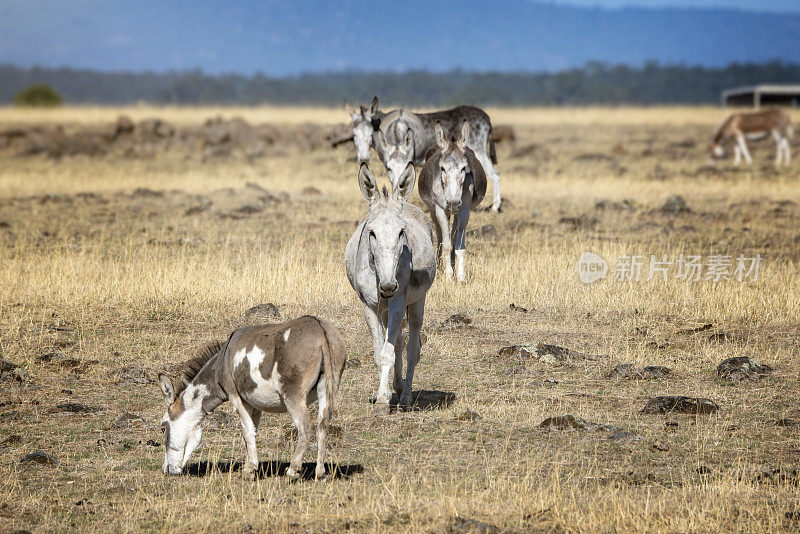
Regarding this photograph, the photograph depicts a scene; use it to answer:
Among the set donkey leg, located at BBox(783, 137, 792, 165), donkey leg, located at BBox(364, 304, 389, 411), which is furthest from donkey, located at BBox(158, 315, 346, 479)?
donkey leg, located at BBox(783, 137, 792, 165)

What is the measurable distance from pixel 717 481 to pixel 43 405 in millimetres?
6465

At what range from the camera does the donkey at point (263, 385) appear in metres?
7.10

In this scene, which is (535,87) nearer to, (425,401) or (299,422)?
(425,401)

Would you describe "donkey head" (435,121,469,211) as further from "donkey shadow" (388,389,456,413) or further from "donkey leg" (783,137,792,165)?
"donkey leg" (783,137,792,165)

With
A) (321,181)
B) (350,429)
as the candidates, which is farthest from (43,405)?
(321,181)

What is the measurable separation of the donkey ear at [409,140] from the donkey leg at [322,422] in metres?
9.23

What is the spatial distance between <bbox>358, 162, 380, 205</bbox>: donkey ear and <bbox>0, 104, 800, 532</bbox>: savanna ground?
207 centimetres

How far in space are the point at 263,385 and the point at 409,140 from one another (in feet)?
31.0

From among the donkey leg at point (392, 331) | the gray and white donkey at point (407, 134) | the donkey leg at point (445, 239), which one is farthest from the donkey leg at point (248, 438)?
the gray and white donkey at point (407, 134)

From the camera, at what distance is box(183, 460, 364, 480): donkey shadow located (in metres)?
7.52

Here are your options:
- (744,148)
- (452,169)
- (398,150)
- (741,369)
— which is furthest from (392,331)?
(744,148)

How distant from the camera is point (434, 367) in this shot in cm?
1101

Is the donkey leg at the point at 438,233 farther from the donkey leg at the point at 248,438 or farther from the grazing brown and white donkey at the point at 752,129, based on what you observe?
the grazing brown and white donkey at the point at 752,129

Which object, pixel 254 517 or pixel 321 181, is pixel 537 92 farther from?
pixel 254 517
